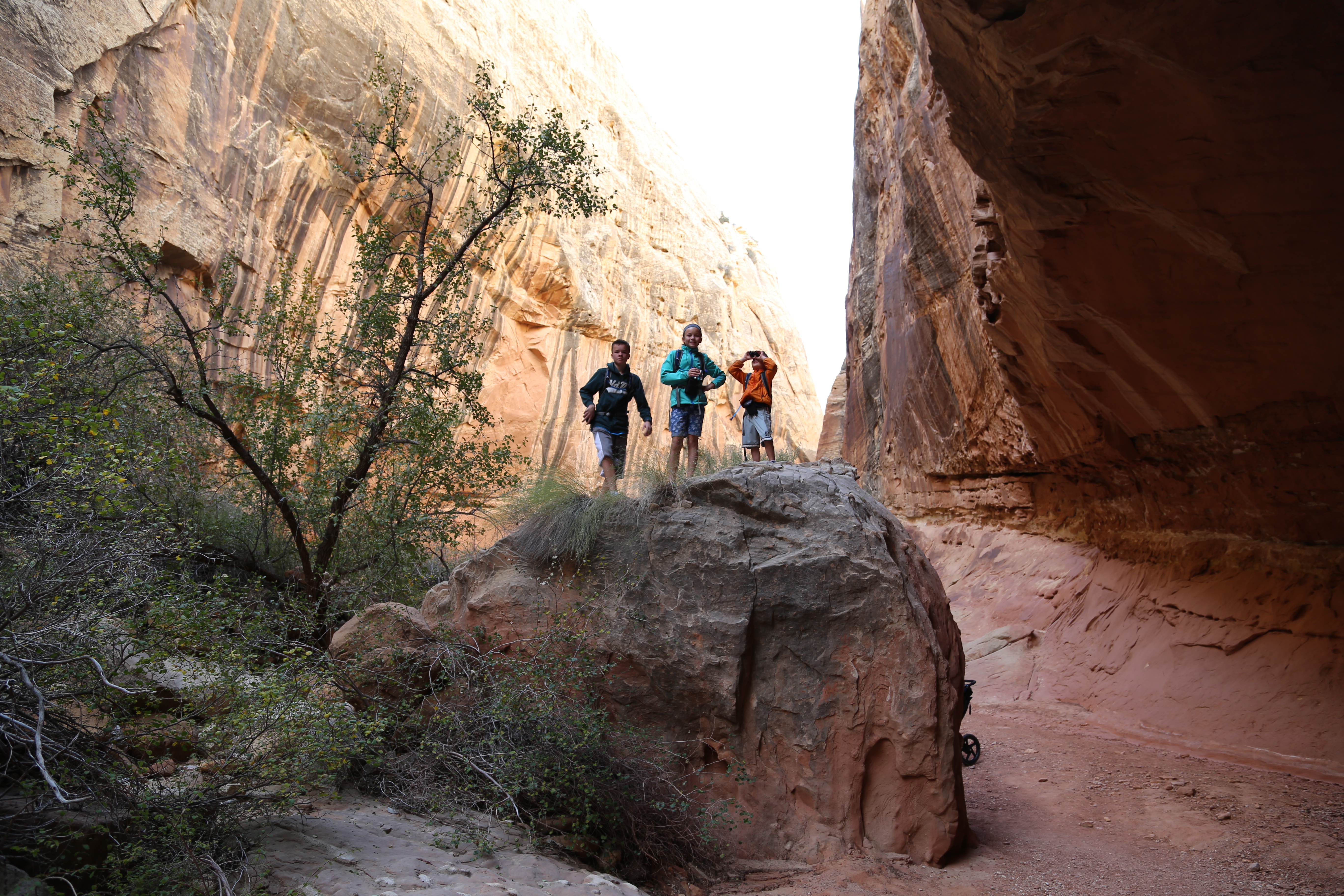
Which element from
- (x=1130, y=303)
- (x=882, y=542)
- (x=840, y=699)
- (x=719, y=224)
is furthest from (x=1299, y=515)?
(x=719, y=224)

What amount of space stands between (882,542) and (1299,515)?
13.5ft

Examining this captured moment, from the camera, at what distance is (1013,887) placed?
14.1ft

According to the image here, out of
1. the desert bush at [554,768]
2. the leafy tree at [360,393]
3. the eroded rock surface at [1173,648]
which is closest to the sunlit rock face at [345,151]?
the leafy tree at [360,393]

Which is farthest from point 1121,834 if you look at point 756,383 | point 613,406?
point 613,406

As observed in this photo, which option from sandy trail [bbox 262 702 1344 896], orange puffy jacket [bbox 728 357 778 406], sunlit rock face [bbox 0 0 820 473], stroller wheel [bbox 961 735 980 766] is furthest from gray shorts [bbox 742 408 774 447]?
sandy trail [bbox 262 702 1344 896]

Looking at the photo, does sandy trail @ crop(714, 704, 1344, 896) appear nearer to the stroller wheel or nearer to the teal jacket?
the stroller wheel

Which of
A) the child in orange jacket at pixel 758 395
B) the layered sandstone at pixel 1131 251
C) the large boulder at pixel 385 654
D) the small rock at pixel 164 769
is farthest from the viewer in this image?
the child in orange jacket at pixel 758 395

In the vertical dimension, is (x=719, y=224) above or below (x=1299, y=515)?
above

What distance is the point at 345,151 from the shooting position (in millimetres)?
17062

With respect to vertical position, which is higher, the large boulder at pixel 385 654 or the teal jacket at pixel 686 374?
the teal jacket at pixel 686 374

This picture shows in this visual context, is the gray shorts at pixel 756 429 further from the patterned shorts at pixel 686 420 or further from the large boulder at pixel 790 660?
the large boulder at pixel 790 660

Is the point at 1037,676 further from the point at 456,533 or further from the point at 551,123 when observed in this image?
the point at 551,123

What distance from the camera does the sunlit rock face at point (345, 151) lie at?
1095cm

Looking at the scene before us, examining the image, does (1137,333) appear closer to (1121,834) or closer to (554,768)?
(1121,834)
